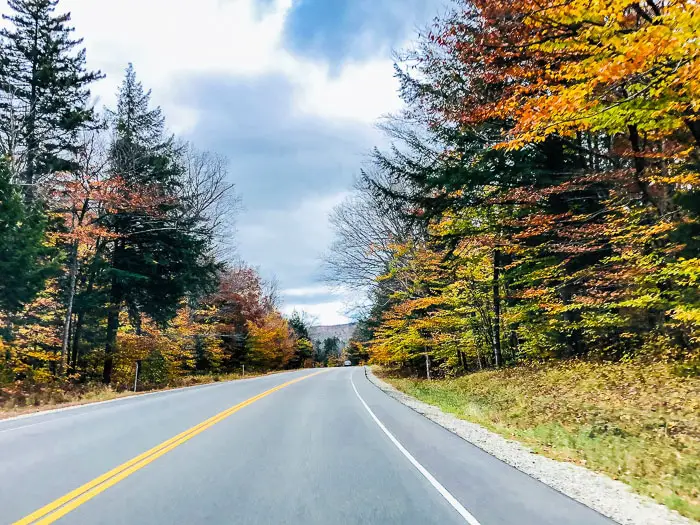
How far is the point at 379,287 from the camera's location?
104 ft

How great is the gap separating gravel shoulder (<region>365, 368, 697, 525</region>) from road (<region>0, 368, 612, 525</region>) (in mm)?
224

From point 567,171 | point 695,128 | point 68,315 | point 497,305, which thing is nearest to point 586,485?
point 695,128

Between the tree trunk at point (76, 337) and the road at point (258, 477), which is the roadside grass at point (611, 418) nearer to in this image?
the road at point (258, 477)

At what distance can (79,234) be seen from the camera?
20.8m

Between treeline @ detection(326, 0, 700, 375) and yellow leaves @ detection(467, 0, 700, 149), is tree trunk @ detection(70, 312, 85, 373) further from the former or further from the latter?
yellow leaves @ detection(467, 0, 700, 149)

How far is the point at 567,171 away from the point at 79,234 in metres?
19.2

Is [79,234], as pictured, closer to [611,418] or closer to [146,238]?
[146,238]

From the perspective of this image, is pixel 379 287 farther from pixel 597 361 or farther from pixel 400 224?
pixel 597 361

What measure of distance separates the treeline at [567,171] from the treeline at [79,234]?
12664 millimetres

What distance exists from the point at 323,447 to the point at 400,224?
2040 cm

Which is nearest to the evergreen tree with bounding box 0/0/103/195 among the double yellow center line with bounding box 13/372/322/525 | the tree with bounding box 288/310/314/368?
the double yellow center line with bounding box 13/372/322/525

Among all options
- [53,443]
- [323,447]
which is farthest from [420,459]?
[53,443]

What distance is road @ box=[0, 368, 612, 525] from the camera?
4.67 meters

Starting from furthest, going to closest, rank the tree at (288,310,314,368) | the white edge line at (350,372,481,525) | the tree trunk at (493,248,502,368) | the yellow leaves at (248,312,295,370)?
1. the tree at (288,310,314,368)
2. the yellow leaves at (248,312,295,370)
3. the tree trunk at (493,248,502,368)
4. the white edge line at (350,372,481,525)
